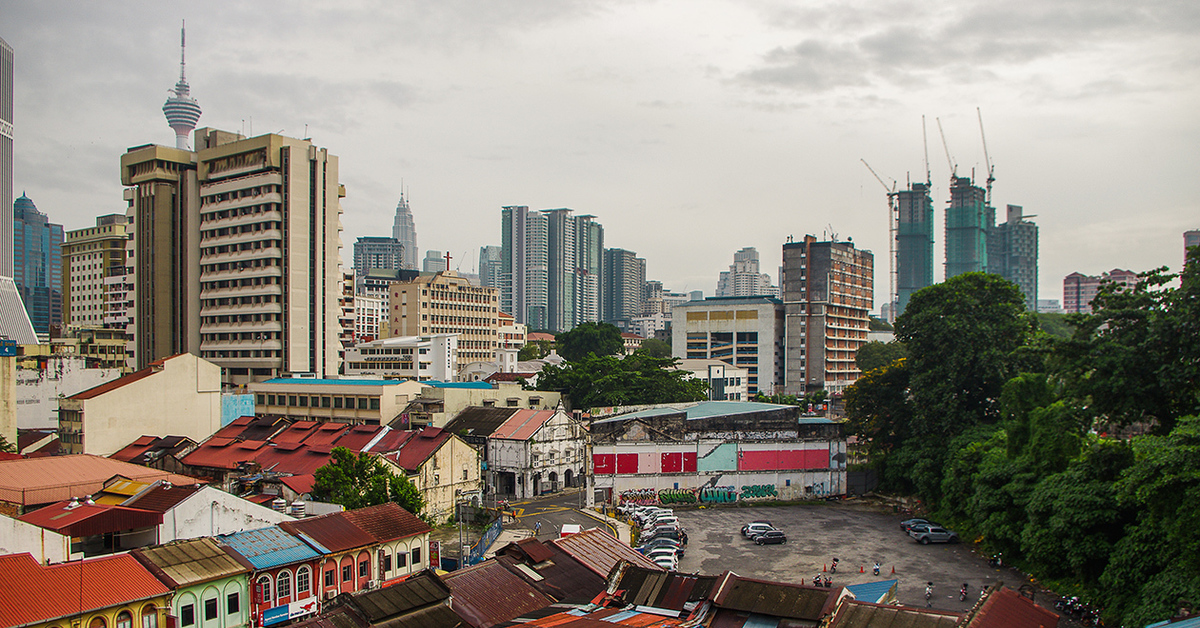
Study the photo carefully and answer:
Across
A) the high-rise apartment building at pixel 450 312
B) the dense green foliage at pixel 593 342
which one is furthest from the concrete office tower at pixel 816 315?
the high-rise apartment building at pixel 450 312

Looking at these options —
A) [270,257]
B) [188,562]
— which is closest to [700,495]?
[188,562]

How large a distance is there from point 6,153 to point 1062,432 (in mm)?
147690

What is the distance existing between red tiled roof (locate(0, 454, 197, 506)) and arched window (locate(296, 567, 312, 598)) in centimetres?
862

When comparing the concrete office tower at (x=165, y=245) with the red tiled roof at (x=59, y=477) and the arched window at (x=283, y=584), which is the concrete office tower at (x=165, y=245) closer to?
the red tiled roof at (x=59, y=477)

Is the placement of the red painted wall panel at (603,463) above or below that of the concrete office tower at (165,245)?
below

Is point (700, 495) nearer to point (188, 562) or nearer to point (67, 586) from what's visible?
point (188, 562)

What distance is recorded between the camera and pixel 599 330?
10344cm

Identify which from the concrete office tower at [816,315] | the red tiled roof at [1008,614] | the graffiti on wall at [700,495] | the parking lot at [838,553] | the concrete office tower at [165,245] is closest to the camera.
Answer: the red tiled roof at [1008,614]

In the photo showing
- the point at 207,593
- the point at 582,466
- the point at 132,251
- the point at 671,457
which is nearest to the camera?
the point at 207,593

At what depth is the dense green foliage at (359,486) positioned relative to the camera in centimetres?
3114

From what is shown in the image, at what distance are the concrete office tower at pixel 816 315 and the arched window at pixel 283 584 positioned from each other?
7994 cm

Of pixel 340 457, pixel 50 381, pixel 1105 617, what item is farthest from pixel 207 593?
pixel 50 381

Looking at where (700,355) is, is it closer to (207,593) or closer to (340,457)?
(340,457)

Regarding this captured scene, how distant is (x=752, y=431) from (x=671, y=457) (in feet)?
17.3
